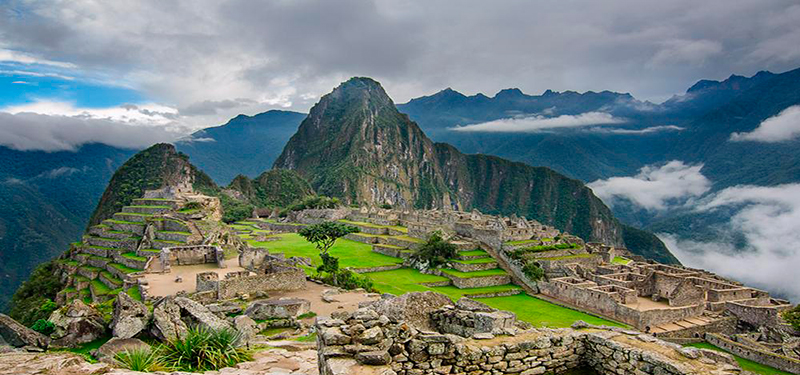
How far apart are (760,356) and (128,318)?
26977 millimetres

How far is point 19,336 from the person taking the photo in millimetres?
8961

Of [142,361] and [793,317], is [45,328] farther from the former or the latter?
[793,317]

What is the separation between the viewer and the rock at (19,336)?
8.82m

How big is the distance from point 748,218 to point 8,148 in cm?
19672

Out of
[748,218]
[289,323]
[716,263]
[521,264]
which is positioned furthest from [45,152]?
[748,218]

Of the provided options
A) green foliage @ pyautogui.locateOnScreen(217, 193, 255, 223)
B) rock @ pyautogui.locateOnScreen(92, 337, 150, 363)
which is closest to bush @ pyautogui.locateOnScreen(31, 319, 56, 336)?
rock @ pyautogui.locateOnScreen(92, 337, 150, 363)

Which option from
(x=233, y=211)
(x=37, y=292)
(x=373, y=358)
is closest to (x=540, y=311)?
(x=373, y=358)

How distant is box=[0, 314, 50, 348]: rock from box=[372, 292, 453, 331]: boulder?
269 inches

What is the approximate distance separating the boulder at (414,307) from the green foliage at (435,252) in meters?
30.4

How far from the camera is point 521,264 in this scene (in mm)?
37938

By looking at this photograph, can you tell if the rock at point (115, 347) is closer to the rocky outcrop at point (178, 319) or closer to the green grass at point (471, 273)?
the rocky outcrop at point (178, 319)

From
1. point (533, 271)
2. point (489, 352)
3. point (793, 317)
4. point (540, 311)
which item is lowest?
point (540, 311)

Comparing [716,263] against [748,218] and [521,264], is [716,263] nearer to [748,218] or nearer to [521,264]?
[748,218]

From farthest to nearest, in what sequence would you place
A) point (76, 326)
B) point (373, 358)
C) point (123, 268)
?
point (123, 268)
point (76, 326)
point (373, 358)
